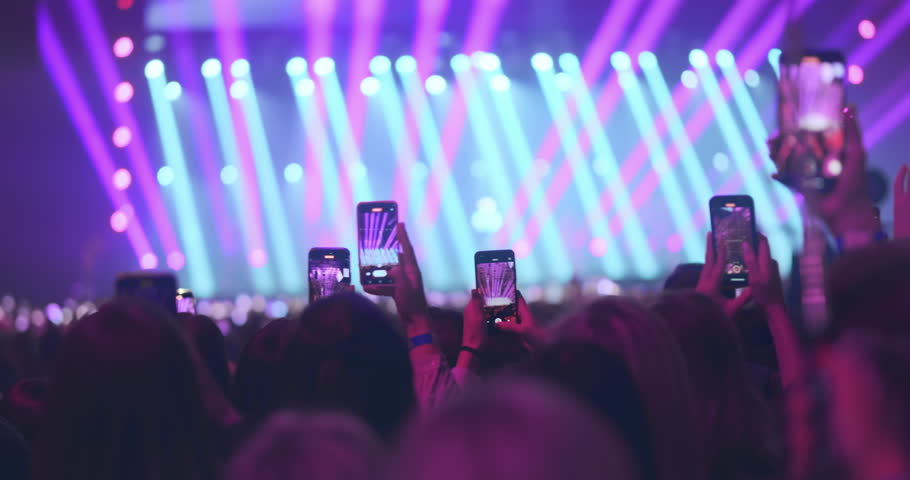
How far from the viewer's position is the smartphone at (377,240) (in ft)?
10.7

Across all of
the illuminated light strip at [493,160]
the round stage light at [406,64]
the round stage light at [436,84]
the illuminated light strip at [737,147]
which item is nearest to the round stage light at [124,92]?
the round stage light at [406,64]

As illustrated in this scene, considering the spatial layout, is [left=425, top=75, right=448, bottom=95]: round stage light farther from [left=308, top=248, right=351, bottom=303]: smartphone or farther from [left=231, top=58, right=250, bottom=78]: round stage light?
[left=308, top=248, right=351, bottom=303]: smartphone

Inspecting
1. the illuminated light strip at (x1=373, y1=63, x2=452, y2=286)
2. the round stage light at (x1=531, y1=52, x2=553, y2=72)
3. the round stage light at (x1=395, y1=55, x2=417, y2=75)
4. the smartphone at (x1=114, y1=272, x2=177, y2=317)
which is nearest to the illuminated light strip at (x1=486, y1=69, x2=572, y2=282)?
Result: the round stage light at (x1=531, y1=52, x2=553, y2=72)

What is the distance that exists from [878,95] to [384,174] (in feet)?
20.7

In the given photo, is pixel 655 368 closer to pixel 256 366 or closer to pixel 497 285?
pixel 256 366

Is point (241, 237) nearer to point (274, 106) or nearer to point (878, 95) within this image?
point (274, 106)

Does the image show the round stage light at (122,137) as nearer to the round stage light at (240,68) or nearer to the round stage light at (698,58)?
the round stage light at (240,68)

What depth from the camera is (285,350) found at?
195 centimetres

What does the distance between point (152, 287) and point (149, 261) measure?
9.32m

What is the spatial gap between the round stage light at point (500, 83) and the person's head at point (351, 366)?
36.3ft

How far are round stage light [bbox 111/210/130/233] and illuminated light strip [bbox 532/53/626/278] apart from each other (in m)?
5.90

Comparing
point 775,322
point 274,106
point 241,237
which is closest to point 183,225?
point 241,237

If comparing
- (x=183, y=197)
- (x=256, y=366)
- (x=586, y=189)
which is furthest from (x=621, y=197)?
(x=256, y=366)

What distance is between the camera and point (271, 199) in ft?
42.5
